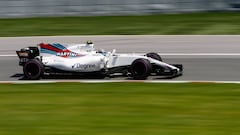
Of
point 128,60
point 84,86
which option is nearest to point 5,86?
point 84,86

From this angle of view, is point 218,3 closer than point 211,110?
No

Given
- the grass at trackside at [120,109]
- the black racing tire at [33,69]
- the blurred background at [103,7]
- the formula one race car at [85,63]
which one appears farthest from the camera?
the blurred background at [103,7]

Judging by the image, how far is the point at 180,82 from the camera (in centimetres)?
1144

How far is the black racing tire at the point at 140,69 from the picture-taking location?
38.2 ft

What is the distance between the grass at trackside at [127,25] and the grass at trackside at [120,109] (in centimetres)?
744

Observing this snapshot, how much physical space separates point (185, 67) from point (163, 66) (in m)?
1.83

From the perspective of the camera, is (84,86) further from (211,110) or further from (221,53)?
(221,53)

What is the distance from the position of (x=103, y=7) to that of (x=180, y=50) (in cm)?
521

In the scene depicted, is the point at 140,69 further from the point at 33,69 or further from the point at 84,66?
the point at 33,69

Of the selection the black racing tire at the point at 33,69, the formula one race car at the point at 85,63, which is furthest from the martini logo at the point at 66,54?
the black racing tire at the point at 33,69

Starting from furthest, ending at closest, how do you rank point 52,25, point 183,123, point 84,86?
1. point 52,25
2. point 84,86
3. point 183,123

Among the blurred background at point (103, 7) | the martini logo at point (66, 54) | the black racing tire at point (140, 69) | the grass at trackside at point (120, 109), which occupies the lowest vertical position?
the grass at trackside at point (120, 109)

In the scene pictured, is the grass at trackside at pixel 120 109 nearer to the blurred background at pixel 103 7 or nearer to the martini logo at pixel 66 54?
the martini logo at pixel 66 54

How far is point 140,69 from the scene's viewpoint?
11.8 metres
